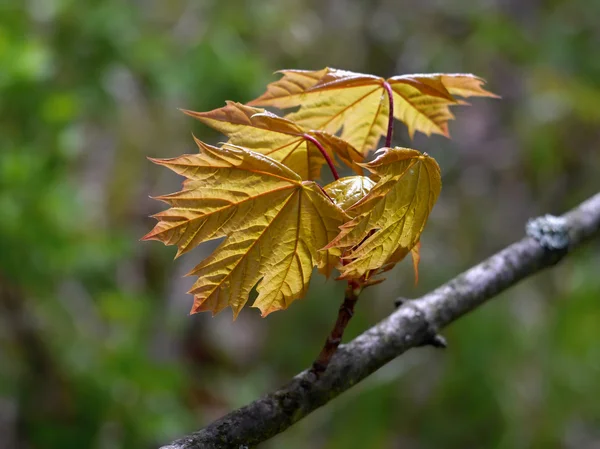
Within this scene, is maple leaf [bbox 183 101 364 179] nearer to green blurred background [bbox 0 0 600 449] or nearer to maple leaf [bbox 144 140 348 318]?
maple leaf [bbox 144 140 348 318]

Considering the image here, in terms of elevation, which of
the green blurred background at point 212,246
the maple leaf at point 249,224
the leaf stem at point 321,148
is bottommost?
the green blurred background at point 212,246

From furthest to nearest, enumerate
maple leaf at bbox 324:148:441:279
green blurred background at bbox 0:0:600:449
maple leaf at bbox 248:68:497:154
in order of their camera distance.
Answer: green blurred background at bbox 0:0:600:449, maple leaf at bbox 248:68:497:154, maple leaf at bbox 324:148:441:279

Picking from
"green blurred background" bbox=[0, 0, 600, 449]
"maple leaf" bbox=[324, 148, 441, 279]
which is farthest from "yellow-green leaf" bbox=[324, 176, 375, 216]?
"green blurred background" bbox=[0, 0, 600, 449]

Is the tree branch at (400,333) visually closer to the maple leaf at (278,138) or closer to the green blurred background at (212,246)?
the maple leaf at (278,138)

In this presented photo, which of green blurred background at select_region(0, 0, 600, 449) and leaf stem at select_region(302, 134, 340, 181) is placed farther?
green blurred background at select_region(0, 0, 600, 449)

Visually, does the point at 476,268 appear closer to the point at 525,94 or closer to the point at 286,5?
the point at 525,94

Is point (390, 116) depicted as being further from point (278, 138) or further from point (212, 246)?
point (212, 246)

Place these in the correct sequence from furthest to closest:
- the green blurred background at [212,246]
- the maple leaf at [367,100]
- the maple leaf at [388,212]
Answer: the green blurred background at [212,246], the maple leaf at [367,100], the maple leaf at [388,212]

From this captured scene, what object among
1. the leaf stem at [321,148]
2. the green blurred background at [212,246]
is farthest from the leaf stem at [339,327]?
the green blurred background at [212,246]
